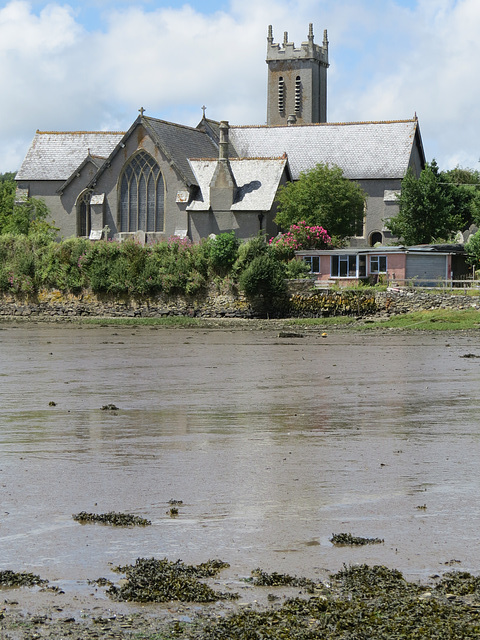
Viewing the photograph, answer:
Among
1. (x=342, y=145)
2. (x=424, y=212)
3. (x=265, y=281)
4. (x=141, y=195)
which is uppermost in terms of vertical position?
(x=342, y=145)

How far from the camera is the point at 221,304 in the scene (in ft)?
179

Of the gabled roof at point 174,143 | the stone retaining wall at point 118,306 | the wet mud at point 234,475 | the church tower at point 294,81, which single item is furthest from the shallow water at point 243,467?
the church tower at point 294,81

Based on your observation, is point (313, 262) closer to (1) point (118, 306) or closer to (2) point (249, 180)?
(2) point (249, 180)

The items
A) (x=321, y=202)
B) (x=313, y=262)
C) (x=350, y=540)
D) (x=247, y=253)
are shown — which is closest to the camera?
(x=350, y=540)

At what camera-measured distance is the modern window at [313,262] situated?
58875 millimetres

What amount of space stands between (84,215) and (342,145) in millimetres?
20885

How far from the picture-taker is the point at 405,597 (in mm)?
7055

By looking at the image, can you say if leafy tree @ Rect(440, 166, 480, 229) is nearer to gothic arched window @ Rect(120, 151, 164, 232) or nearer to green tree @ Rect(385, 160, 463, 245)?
green tree @ Rect(385, 160, 463, 245)

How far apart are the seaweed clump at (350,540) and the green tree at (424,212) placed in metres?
58.0

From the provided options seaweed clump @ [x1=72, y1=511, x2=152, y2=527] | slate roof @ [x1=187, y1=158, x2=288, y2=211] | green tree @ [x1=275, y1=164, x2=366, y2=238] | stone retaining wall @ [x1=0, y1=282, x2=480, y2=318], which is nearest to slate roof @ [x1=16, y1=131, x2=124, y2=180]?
slate roof @ [x1=187, y1=158, x2=288, y2=211]

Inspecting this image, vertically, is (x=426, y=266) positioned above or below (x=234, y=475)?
above

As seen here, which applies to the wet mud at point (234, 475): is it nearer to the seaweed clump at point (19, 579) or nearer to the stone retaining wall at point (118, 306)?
the seaweed clump at point (19, 579)

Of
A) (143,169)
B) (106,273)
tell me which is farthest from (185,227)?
(106,273)

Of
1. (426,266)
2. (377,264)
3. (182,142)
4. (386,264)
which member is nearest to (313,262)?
(377,264)
